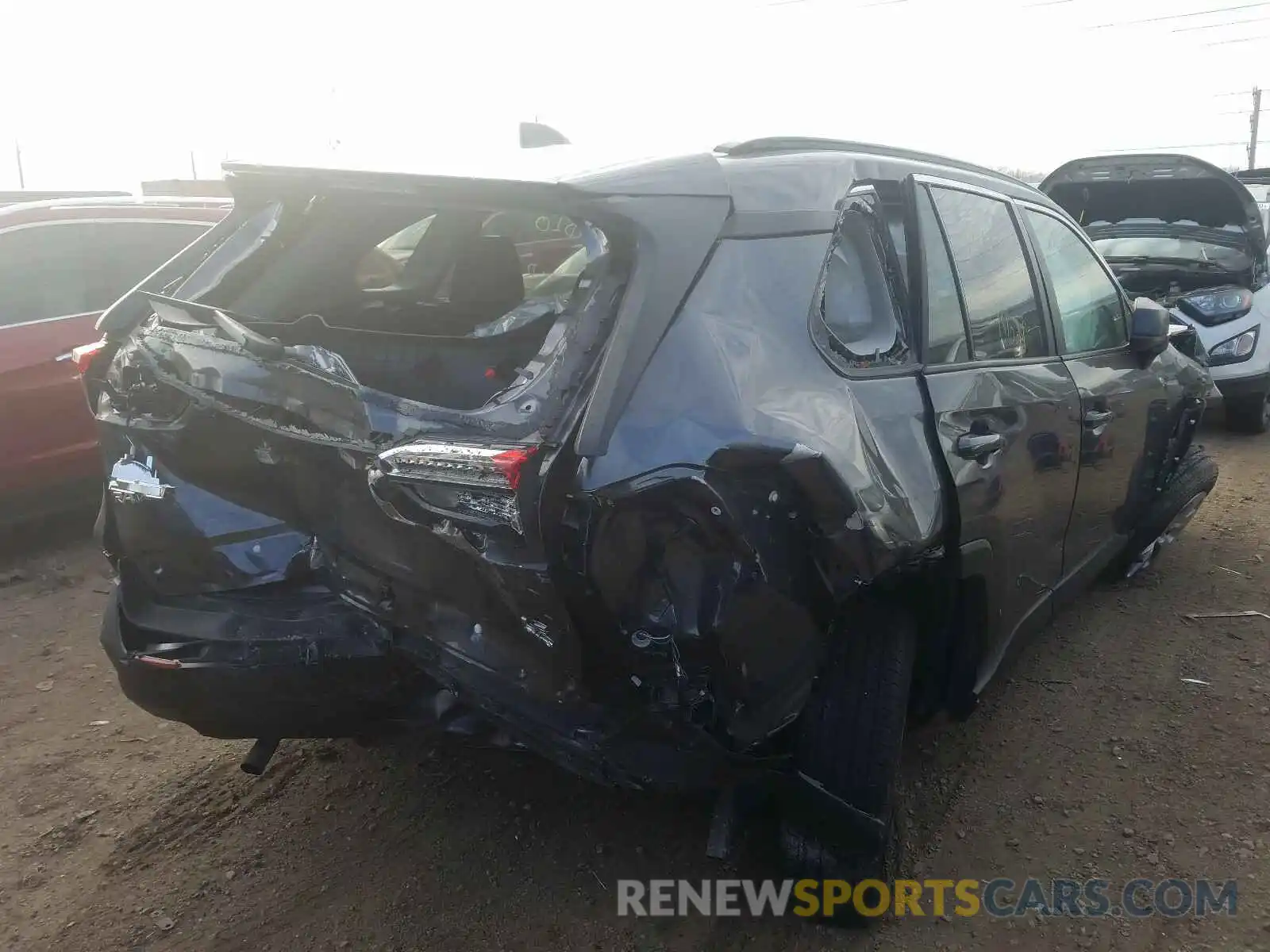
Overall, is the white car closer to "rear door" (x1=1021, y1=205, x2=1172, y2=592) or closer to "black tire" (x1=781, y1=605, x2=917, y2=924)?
"rear door" (x1=1021, y1=205, x2=1172, y2=592)

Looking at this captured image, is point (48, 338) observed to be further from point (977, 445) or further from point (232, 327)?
point (977, 445)

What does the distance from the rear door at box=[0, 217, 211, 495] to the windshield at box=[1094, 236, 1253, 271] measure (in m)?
7.38

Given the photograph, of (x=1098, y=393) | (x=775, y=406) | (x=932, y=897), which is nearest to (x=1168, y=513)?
(x=1098, y=393)

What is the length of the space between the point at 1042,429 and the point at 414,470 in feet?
6.30

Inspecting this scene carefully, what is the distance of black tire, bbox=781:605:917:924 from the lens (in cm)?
229

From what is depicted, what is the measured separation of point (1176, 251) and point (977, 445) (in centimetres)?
700

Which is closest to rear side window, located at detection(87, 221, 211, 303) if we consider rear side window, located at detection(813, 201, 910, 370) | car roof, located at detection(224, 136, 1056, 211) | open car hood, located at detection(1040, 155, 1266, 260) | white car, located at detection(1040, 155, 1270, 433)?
car roof, located at detection(224, 136, 1056, 211)

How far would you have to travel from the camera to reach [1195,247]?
8.16 metres

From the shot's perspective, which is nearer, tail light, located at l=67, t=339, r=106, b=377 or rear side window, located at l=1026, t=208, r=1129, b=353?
tail light, located at l=67, t=339, r=106, b=377

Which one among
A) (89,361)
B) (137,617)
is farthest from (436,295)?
(137,617)

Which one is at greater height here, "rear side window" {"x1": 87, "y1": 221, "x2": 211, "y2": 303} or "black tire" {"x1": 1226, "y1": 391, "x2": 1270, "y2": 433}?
"rear side window" {"x1": 87, "y1": 221, "x2": 211, "y2": 303}

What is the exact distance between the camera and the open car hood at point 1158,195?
305 inches

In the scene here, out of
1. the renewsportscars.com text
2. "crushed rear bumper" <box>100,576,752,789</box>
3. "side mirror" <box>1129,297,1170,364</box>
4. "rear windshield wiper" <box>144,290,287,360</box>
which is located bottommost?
the renewsportscars.com text

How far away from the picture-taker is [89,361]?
2.51 m
